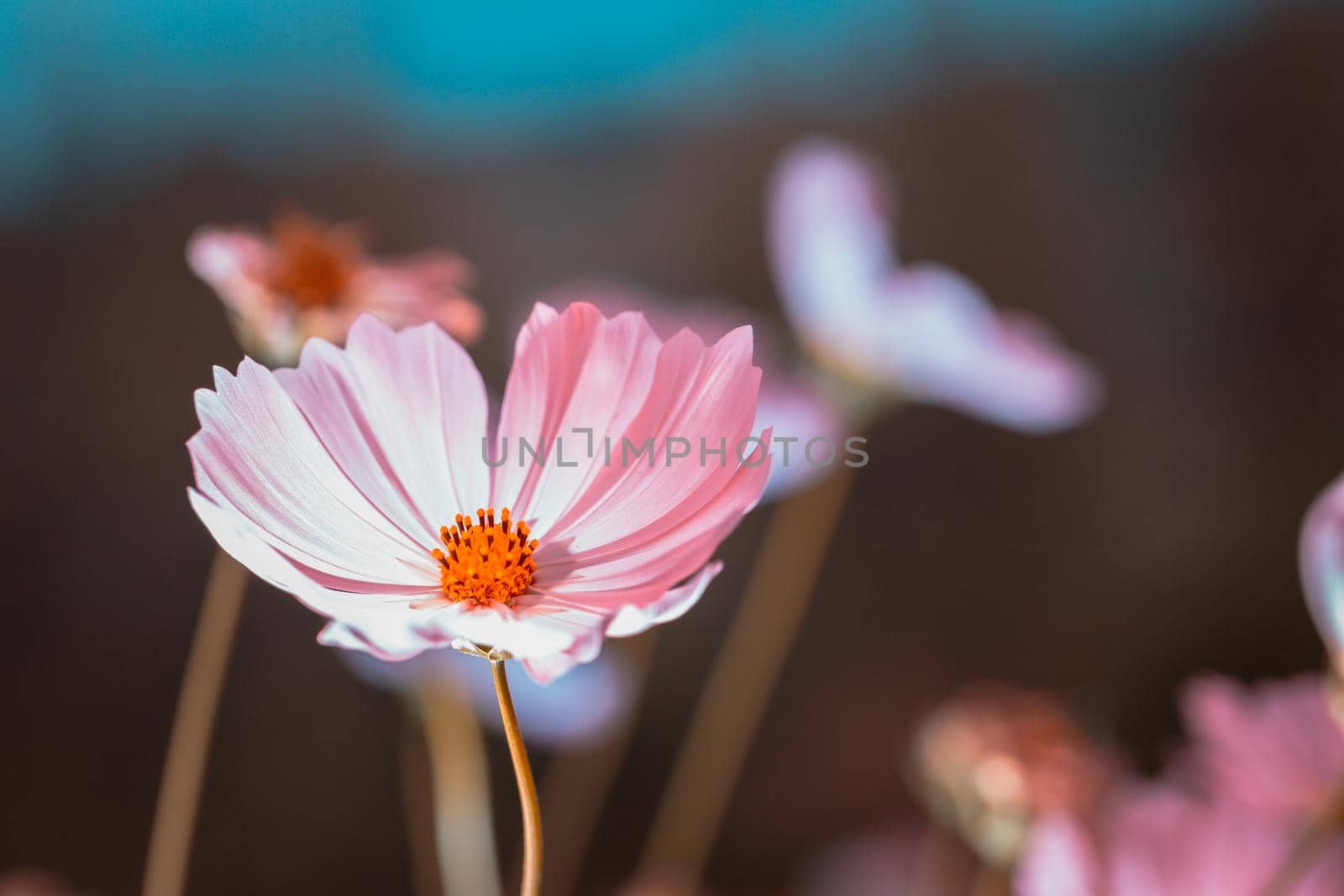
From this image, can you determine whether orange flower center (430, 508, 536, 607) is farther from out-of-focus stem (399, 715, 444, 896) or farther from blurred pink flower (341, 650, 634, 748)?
out-of-focus stem (399, 715, 444, 896)

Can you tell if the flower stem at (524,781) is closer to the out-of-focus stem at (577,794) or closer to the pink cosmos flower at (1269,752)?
the pink cosmos flower at (1269,752)

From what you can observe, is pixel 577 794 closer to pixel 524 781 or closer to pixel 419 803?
pixel 419 803

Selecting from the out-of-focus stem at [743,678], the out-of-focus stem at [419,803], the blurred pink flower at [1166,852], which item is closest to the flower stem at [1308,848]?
the blurred pink flower at [1166,852]

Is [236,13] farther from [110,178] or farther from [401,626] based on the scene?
[401,626]

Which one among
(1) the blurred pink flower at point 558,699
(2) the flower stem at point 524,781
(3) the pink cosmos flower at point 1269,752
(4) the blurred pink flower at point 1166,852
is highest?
(3) the pink cosmos flower at point 1269,752

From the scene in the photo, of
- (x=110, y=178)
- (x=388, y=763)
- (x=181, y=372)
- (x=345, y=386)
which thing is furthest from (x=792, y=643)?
(x=345, y=386)

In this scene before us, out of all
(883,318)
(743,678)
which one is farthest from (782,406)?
(743,678)

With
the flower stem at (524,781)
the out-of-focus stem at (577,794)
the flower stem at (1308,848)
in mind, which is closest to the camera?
the flower stem at (524,781)

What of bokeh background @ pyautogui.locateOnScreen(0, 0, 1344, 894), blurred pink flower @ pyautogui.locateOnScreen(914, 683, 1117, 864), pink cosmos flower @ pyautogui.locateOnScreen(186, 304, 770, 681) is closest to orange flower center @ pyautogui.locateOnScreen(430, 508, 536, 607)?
pink cosmos flower @ pyautogui.locateOnScreen(186, 304, 770, 681)
